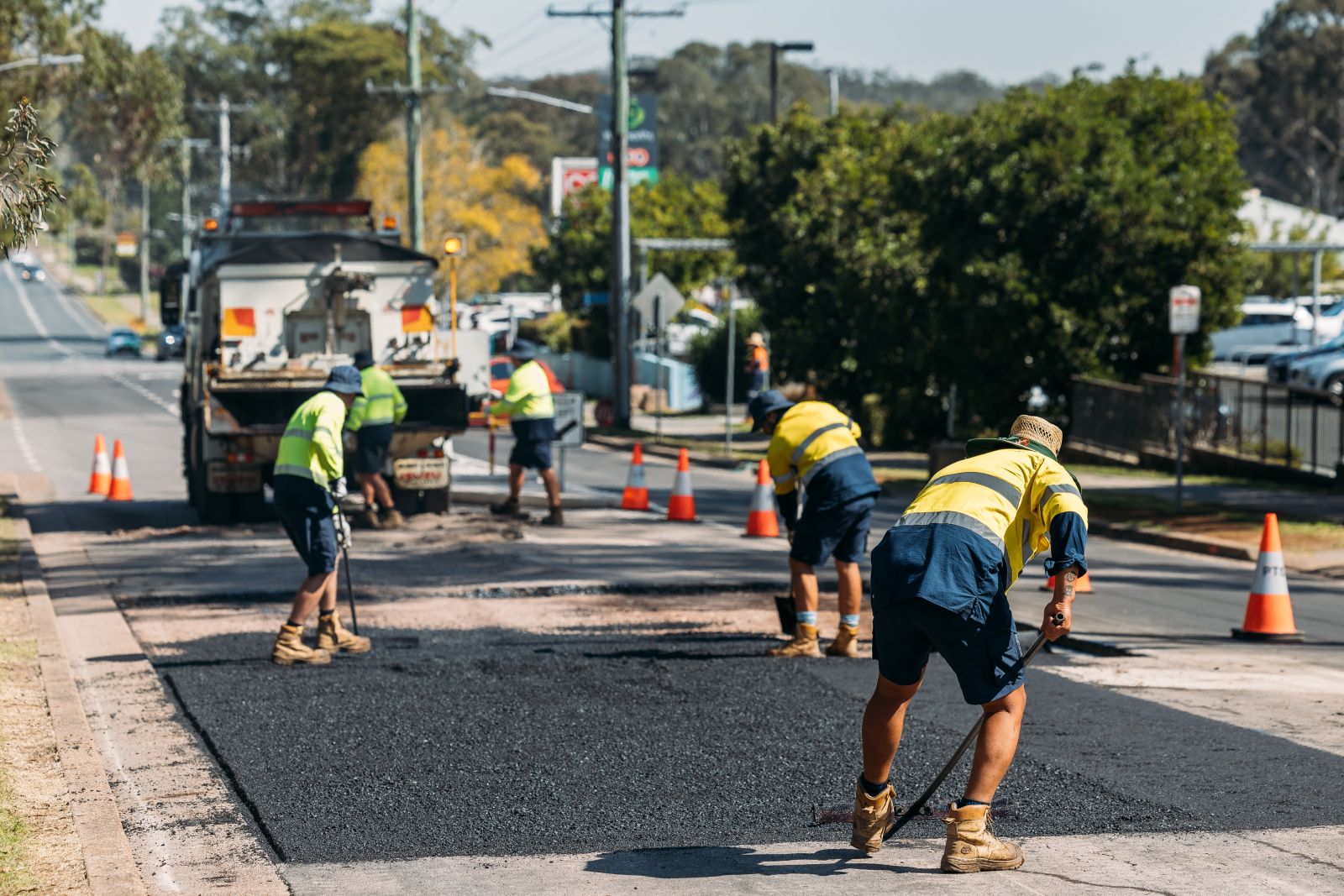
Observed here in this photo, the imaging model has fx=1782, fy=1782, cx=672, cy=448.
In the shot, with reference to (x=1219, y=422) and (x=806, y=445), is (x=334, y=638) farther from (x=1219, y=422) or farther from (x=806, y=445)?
(x=1219, y=422)

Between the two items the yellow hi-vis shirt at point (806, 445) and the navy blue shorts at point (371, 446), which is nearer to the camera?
the yellow hi-vis shirt at point (806, 445)

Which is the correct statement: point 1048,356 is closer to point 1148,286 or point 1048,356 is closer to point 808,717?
point 1148,286

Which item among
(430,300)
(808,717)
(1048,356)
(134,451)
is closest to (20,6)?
(134,451)

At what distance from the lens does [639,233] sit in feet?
162

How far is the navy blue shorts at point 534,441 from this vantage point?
17.7 metres

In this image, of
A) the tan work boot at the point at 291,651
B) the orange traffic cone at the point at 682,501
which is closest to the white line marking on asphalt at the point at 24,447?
the orange traffic cone at the point at 682,501

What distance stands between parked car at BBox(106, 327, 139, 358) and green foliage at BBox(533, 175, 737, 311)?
30.8 meters

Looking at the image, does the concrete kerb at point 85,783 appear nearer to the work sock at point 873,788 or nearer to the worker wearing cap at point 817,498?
the work sock at point 873,788

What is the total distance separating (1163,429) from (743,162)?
13.2m

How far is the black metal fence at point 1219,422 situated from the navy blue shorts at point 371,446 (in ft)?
38.3

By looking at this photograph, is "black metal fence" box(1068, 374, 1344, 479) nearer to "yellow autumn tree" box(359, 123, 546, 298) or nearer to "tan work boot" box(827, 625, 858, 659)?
"tan work boot" box(827, 625, 858, 659)

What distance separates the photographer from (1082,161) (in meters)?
24.8

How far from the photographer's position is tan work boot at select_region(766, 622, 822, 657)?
10562 mm

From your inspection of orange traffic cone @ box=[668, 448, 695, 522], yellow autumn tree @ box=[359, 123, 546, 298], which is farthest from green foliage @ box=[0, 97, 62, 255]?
yellow autumn tree @ box=[359, 123, 546, 298]
